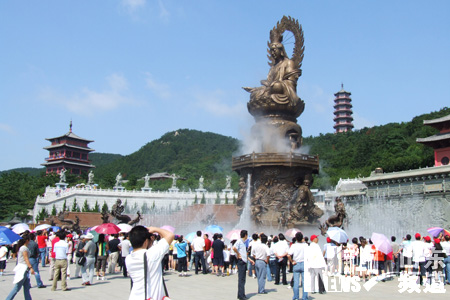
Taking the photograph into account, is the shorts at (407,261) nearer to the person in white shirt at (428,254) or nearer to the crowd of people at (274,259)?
the crowd of people at (274,259)

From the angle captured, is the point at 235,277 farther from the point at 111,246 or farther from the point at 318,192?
the point at 318,192

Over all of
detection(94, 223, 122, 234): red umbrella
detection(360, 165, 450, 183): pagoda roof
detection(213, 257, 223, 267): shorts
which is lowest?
detection(213, 257, 223, 267): shorts

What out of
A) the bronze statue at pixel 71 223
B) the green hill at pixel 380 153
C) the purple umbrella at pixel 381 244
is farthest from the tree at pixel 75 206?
the purple umbrella at pixel 381 244

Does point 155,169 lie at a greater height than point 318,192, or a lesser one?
greater

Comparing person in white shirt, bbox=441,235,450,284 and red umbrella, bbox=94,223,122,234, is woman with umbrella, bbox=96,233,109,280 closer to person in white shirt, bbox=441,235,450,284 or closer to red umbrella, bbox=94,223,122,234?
red umbrella, bbox=94,223,122,234

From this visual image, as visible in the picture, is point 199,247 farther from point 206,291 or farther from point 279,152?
point 279,152

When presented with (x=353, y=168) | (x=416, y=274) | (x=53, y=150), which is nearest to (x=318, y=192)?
(x=353, y=168)

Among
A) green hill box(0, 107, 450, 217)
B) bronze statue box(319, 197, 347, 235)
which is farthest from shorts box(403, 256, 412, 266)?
green hill box(0, 107, 450, 217)

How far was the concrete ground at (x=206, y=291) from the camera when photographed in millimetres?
9141

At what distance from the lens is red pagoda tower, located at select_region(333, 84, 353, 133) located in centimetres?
10106

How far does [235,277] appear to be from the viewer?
12609mm

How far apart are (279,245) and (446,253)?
4.26 m

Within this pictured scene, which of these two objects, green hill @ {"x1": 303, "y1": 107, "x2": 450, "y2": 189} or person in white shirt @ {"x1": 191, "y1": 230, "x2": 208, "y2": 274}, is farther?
green hill @ {"x1": 303, "y1": 107, "x2": 450, "y2": 189}

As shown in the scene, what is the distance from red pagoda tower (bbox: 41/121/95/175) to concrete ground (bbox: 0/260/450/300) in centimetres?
7445
